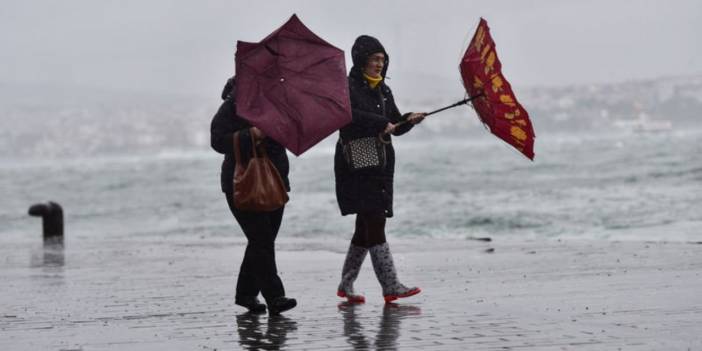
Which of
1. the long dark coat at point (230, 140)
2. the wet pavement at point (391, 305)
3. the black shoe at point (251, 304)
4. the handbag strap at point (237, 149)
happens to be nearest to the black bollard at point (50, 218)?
the wet pavement at point (391, 305)

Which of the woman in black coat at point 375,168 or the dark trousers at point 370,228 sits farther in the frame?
A: the dark trousers at point 370,228

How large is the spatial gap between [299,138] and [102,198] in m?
38.8

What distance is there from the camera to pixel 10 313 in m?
7.95

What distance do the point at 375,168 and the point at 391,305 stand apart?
0.79 meters

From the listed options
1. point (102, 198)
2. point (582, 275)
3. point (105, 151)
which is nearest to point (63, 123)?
point (105, 151)

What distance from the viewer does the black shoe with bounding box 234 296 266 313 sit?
25.0 feet

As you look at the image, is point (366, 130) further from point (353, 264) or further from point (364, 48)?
point (353, 264)

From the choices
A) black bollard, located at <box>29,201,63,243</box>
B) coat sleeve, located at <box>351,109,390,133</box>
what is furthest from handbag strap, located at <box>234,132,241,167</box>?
black bollard, located at <box>29,201,63,243</box>

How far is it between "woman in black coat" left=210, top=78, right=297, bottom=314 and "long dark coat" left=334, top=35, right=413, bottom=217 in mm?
522

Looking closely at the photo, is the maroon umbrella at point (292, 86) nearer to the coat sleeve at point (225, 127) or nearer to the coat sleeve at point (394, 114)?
the coat sleeve at point (225, 127)

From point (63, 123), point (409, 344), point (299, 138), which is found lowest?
point (409, 344)

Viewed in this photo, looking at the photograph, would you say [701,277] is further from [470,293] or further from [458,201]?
[458,201]

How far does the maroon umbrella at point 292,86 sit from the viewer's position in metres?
7.11

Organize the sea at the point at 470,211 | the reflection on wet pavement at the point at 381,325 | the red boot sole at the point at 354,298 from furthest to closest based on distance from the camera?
the sea at the point at 470,211, the red boot sole at the point at 354,298, the reflection on wet pavement at the point at 381,325
